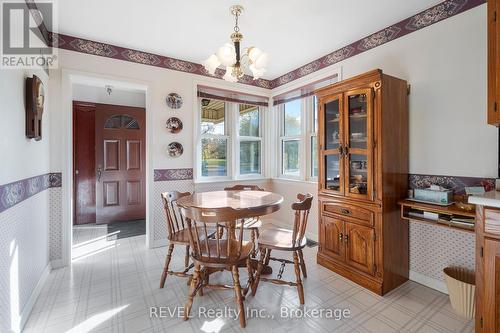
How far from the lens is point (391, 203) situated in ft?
7.49

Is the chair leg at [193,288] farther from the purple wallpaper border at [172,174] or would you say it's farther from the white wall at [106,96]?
the white wall at [106,96]

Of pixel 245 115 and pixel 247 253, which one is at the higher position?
pixel 245 115

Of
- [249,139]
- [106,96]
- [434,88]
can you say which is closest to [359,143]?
[434,88]

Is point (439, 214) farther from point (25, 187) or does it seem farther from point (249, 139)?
point (25, 187)

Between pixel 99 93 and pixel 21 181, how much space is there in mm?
3191

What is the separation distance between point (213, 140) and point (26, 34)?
8.03 feet

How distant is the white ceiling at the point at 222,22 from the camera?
223 cm

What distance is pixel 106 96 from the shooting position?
4520mm

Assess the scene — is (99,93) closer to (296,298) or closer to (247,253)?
(247,253)

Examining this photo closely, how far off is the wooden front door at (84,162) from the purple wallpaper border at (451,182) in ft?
16.2

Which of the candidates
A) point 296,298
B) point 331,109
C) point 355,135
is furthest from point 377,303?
point 331,109

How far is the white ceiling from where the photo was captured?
2.23 metres

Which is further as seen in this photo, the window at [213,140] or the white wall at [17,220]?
the window at [213,140]

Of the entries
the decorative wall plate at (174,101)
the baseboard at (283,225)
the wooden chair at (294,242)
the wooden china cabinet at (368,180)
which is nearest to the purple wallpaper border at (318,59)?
the decorative wall plate at (174,101)
